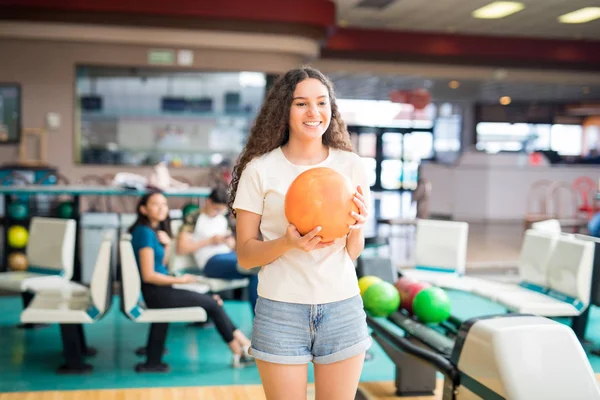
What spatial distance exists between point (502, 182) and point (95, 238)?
8.95 metres

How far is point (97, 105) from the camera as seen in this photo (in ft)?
30.6

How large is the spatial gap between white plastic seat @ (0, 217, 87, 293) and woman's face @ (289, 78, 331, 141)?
337cm

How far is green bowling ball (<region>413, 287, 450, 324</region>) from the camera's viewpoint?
155 inches

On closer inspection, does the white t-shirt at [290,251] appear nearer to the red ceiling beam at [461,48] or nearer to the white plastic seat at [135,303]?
the white plastic seat at [135,303]

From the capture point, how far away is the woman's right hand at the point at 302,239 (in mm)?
1630

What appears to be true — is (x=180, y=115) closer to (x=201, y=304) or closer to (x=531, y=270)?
(x=201, y=304)

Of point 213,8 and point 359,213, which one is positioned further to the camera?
point 213,8

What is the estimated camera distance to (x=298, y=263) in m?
1.76

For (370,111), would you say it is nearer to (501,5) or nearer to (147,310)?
(501,5)

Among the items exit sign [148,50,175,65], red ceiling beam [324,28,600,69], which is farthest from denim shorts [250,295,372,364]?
red ceiling beam [324,28,600,69]

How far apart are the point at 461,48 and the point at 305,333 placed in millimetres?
10329

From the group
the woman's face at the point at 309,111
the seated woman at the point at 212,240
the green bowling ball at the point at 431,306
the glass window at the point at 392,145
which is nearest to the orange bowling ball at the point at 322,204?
the woman's face at the point at 309,111

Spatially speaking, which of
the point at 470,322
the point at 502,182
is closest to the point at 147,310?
the point at 470,322

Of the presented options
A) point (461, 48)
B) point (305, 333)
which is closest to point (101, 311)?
point (305, 333)
